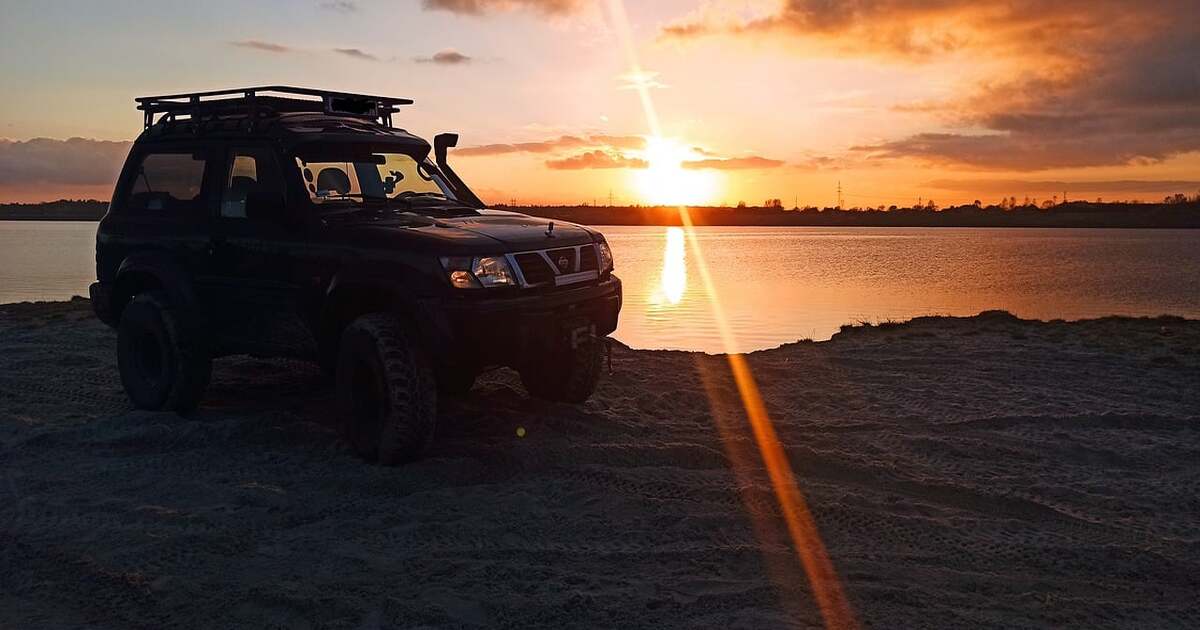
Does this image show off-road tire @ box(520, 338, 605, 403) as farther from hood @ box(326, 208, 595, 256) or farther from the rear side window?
the rear side window

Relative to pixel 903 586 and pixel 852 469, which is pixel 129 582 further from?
pixel 852 469

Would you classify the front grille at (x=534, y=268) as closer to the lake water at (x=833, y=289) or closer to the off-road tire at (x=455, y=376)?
the off-road tire at (x=455, y=376)

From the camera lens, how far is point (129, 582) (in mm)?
4070

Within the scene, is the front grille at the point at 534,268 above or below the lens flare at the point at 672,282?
above

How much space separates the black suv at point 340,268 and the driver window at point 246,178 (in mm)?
13

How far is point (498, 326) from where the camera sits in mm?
5445

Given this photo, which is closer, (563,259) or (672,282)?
(563,259)

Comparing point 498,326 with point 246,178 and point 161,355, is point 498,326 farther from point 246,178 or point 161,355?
point 161,355

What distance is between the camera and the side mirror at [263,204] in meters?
5.86

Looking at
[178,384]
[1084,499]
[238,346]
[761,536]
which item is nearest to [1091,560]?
[1084,499]

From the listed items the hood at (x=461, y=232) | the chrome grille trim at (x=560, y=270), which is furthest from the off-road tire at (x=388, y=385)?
the chrome grille trim at (x=560, y=270)

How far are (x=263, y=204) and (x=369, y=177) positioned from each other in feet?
3.65

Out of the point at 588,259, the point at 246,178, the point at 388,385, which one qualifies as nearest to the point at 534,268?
the point at 588,259

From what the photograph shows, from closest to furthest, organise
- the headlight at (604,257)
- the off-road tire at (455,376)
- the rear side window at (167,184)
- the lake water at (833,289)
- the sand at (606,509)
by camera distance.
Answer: the sand at (606,509) → the off-road tire at (455,376) → the headlight at (604,257) → the rear side window at (167,184) → the lake water at (833,289)
